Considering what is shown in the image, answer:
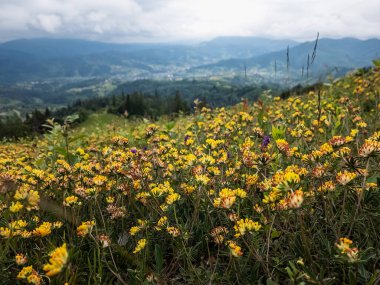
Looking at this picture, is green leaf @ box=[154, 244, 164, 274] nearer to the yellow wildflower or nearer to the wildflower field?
the wildflower field

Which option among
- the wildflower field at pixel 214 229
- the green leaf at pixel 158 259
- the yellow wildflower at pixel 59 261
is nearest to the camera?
the yellow wildflower at pixel 59 261

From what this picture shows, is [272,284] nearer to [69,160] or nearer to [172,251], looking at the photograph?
[172,251]

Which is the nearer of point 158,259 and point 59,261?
point 59,261

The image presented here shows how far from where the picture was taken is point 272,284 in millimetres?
1937

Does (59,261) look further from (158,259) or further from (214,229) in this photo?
(214,229)

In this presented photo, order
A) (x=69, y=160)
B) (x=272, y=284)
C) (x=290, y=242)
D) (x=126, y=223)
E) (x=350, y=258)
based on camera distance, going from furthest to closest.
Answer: (x=69, y=160)
(x=126, y=223)
(x=290, y=242)
(x=272, y=284)
(x=350, y=258)

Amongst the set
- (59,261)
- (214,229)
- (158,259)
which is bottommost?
(158,259)

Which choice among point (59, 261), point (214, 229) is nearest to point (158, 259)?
point (214, 229)

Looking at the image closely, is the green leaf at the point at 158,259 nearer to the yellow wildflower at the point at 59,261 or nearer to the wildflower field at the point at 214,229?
the wildflower field at the point at 214,229

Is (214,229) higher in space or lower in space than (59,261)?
lower

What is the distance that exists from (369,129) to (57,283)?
212 inches

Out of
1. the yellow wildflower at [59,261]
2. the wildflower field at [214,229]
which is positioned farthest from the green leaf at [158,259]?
the yellow wildflower at [59,261]

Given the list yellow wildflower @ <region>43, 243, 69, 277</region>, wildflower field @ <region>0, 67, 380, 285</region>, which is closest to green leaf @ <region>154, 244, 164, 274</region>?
wildflower field @ <region>0, 67, 380, 285</region>

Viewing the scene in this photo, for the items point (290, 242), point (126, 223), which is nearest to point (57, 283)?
point (126, 223)
